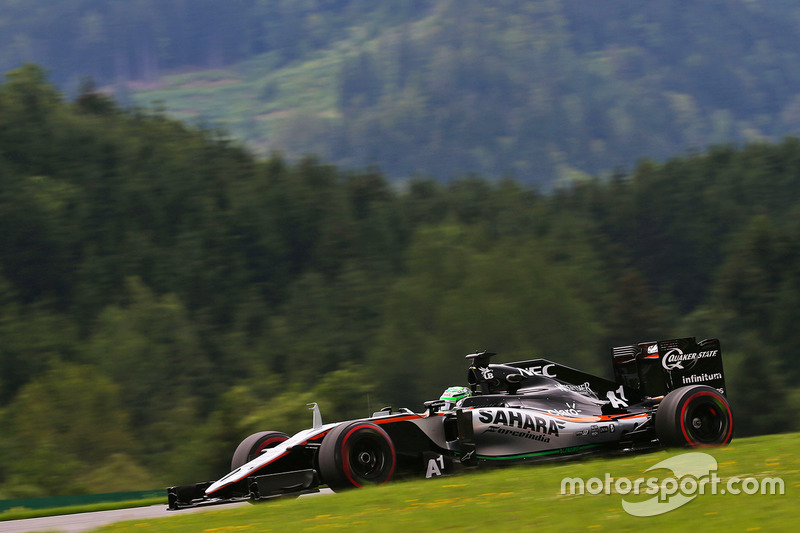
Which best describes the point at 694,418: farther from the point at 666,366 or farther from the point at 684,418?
the point at 666,366

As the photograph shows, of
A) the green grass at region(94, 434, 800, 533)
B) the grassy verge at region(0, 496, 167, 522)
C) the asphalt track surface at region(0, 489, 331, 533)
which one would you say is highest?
the grassy verge at region(0, 496, 167, 522)

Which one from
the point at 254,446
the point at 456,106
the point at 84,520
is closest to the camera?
the point at 254,446

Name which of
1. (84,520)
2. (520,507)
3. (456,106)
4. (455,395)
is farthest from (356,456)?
(456,106)

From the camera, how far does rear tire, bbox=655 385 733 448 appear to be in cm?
1317

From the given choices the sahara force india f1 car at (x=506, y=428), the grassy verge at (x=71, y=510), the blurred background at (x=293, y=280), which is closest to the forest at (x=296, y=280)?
the blurred background at (x=293, y=280)

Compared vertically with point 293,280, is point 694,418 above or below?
below

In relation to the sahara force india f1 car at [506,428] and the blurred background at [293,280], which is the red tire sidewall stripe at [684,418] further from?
the blurred background at [293,280]

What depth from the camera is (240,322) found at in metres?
65.4

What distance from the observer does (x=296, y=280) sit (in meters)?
69.8

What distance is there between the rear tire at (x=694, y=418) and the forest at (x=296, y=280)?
21828mm

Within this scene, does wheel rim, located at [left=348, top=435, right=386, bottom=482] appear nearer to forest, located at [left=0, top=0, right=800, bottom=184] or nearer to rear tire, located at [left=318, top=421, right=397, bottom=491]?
rear tire, located at [left=318, top=421, right=397, bottom=491]

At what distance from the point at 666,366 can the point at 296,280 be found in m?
56.3

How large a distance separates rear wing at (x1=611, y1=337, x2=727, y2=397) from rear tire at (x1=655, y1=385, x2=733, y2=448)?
911mm

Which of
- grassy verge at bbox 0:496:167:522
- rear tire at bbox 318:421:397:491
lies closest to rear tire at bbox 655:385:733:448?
rear tire at bbox 318:421:397:491
